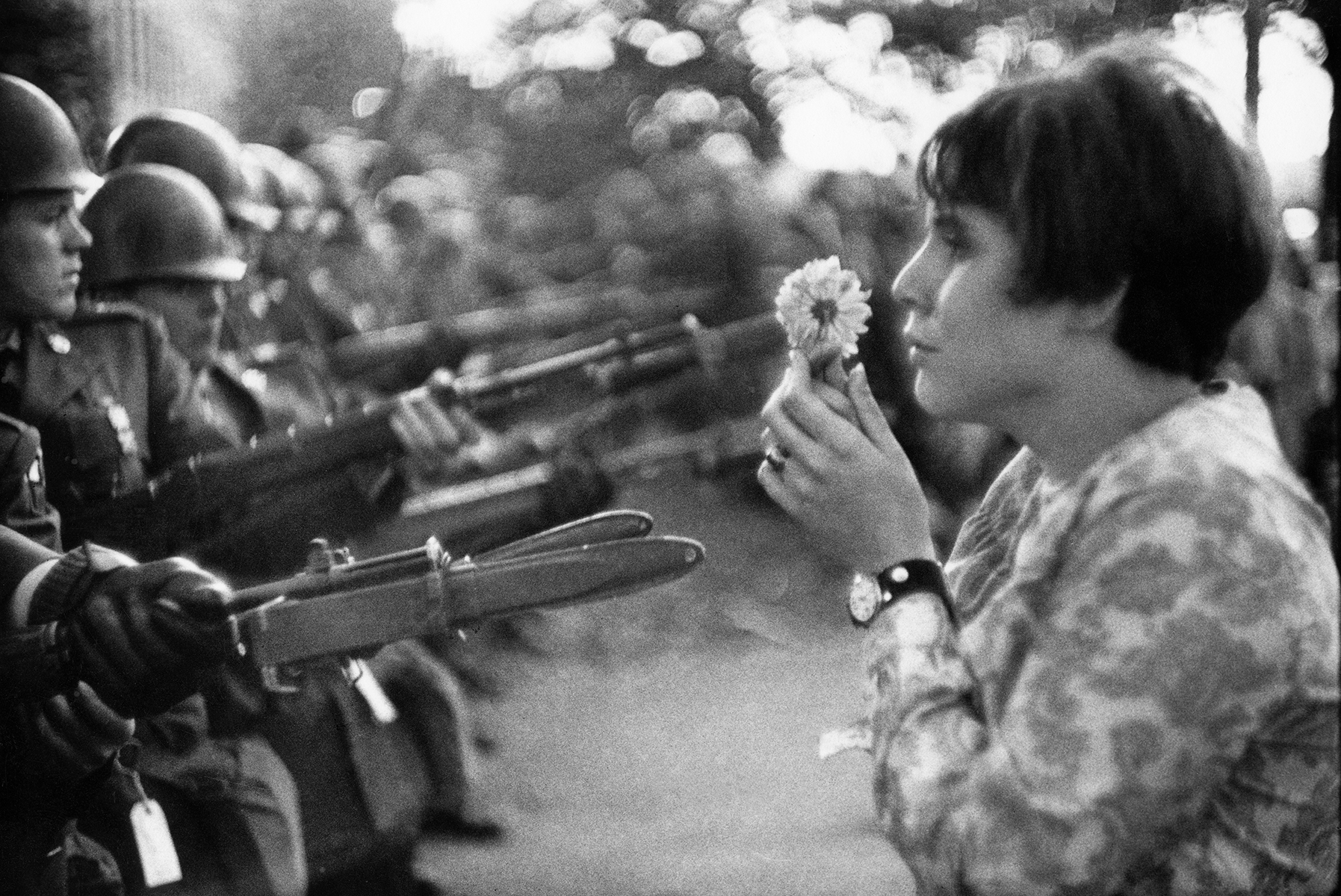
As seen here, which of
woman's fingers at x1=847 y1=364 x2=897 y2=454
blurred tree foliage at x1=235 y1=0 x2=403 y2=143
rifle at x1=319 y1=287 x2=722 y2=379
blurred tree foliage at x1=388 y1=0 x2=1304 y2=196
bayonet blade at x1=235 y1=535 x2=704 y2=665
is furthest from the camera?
blurred tree foliage at x1=235 y1=0 x2=403 y2=143

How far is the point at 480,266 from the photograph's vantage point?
987 centimetres

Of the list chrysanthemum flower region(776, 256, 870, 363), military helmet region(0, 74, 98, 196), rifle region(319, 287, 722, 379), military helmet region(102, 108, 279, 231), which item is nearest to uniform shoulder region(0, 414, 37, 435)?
military helmet region(0, 74, 98, 196)

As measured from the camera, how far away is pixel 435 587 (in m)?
1.70

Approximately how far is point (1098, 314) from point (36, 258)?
1696mm

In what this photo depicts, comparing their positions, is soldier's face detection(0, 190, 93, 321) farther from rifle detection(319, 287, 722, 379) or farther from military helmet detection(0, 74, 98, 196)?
rifle detection(319, 287, 722, 379)

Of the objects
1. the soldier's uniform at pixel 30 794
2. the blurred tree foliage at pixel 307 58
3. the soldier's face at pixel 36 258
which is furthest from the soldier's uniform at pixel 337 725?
the blurred tree foliage at pixel 307 58

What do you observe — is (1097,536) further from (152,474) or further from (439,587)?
(152,474)

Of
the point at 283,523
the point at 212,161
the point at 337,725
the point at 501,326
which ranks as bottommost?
the point at 501,326

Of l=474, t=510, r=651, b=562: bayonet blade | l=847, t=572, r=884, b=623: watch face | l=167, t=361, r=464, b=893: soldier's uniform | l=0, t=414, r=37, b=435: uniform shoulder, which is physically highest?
l=847, t=572, r=884, b=623: watch face

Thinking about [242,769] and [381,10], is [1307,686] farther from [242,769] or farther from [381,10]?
[381,10]

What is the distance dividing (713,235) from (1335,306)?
6.05m

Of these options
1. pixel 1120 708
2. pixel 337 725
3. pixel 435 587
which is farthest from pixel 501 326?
Answer: pixel 1120 708

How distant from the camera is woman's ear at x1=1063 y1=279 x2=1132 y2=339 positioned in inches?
53.7

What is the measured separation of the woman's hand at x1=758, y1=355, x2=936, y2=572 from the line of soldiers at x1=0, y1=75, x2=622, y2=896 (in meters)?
0.67
